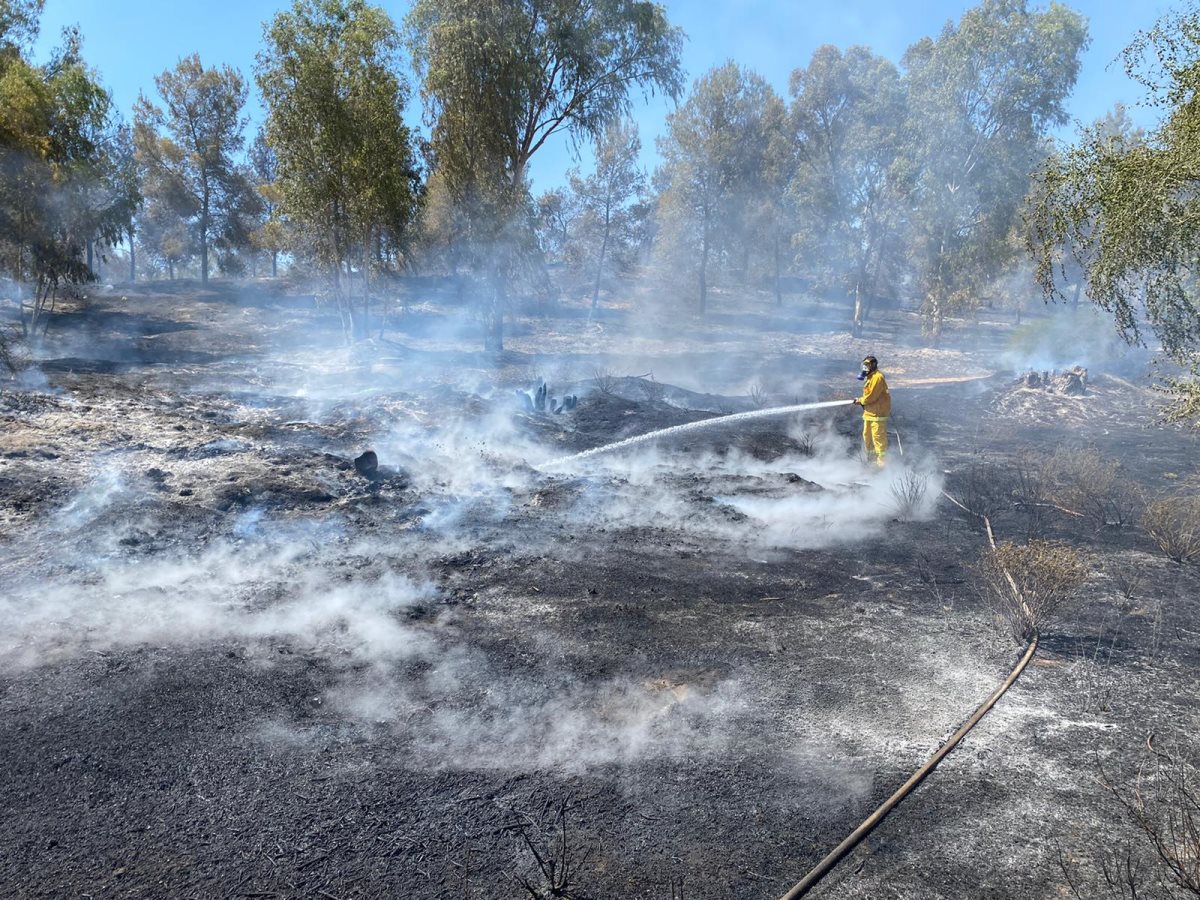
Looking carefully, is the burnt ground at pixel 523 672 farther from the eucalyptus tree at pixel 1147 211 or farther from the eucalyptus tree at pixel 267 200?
the eucalyptus tree at pixel 267 200

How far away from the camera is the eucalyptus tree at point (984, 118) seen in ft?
84.4

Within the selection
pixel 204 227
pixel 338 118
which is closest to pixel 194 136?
pixel 204 227

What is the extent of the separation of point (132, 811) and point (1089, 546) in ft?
30.7

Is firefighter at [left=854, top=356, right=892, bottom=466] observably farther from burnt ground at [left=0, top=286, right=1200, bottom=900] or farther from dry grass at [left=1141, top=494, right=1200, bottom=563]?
dry grass at [left=1141, top=494, right=1200, bottom=563]

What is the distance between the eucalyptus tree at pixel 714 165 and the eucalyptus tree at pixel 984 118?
24.0 feet

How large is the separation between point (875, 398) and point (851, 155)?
2195 centimetres

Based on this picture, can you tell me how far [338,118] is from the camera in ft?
65.4

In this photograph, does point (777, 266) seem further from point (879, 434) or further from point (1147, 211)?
point (1147, 211)

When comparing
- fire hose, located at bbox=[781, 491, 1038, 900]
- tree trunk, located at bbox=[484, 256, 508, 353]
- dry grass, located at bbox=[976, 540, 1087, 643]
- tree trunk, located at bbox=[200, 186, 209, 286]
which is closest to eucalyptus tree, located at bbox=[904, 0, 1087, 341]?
tree trunk, located at bbox=[484, 256, 508, 353]

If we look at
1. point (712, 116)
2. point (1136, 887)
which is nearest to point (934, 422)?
point (1136, 887)

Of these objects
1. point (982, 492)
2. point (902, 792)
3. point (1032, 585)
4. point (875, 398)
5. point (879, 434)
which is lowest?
point (902, 792)

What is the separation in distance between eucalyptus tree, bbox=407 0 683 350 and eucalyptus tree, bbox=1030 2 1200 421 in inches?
613

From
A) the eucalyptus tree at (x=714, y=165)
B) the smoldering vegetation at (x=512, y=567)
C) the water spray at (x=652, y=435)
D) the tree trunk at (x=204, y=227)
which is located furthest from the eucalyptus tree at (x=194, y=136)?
the water spray at (x=652, y=435)

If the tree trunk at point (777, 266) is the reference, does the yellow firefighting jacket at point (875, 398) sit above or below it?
below
